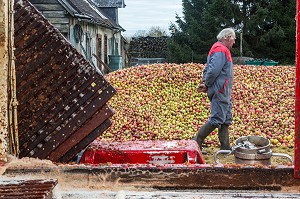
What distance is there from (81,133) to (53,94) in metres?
0.44

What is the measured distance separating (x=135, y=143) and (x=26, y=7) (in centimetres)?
175

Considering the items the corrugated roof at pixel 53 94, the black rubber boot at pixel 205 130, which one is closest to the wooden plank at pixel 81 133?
the corrugated roof at pixel 53 94

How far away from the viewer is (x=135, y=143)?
4781 millimetres

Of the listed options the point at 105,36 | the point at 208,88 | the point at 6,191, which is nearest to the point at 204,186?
the point at 6,191

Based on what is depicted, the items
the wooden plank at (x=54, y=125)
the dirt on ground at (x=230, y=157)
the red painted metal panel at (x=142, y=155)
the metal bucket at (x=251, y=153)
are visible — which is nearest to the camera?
the wooden plank at (x=54, y=125)

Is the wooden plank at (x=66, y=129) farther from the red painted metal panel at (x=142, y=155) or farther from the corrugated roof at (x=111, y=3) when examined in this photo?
the corrugated roof at (x=111, y=3)

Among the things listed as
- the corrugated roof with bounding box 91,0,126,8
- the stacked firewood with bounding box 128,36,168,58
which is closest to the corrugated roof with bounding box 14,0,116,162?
the corrugated roof with bounding box 91,0,126,8

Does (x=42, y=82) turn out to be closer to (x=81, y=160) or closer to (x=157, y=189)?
(x=81, y=160)

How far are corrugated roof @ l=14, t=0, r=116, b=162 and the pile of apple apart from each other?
17.2 ft

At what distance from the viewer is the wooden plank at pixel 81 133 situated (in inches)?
161

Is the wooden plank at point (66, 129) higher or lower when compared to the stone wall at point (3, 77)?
lower

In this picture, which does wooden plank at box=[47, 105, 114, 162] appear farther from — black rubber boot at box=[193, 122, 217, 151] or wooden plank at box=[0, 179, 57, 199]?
black rubber boot at box=[193, 122, 217, 151]

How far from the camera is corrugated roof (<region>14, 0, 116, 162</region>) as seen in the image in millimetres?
4062

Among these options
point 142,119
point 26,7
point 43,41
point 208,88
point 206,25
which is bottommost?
point 142,119
